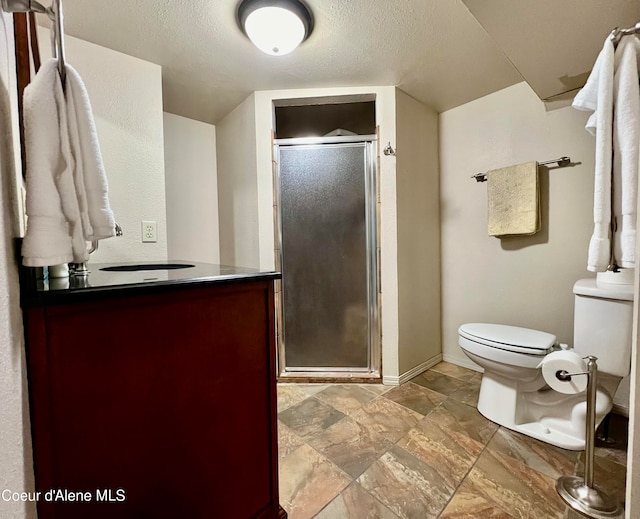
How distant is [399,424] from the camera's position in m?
1.45

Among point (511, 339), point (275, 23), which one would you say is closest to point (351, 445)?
point (511, 339)

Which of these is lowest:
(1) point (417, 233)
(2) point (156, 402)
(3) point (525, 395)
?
(3) point (525, 395)

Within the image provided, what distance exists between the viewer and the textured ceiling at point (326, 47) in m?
1.21

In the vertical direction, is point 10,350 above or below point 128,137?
below

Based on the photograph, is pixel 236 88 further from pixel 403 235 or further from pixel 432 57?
pixel 403 235

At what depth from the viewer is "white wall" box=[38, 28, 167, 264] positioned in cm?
143

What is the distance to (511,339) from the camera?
138cm

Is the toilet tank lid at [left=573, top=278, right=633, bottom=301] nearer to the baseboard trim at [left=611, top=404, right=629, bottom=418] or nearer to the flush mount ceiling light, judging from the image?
the baseboard trim at [left=611, top=404, right=629, bottom=418]

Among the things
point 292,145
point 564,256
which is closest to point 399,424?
point 564,256

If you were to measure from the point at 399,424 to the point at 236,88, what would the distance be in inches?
89.4

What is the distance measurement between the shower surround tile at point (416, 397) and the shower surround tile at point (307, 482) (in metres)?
0.65

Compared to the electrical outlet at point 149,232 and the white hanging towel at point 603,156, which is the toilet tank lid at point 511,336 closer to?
the white hanging towel at point 603,156

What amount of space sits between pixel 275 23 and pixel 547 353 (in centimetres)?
193

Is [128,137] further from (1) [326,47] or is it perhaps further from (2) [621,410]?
(2) [621,410]
